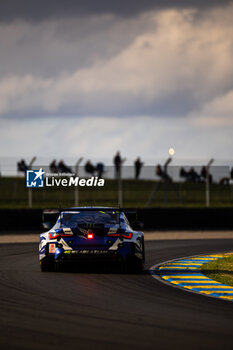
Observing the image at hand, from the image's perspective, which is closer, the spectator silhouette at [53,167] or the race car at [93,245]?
the race car at [93,245]

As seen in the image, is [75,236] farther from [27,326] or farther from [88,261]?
[27,326]

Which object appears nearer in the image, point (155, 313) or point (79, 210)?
point (155, 313)

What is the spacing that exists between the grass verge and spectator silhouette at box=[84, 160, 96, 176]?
16932 mm

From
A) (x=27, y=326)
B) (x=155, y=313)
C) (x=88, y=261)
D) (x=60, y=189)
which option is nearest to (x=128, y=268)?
(x=88, y=261)

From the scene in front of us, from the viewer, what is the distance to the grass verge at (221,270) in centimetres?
1374

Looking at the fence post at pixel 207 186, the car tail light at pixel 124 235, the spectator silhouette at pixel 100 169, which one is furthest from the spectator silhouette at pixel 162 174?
the car tail light at pixel 124 235

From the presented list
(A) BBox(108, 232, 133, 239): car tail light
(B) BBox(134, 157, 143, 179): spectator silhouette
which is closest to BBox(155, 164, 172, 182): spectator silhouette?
(B) BBox(134, 157, 143, 179): spectator silhouette

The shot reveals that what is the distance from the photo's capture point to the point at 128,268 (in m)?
14.5

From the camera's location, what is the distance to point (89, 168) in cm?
3538

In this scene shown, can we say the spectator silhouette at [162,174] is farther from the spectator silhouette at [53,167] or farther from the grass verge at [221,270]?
the grass verge at [221,270]

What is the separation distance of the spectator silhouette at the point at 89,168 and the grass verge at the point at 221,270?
16.9 m

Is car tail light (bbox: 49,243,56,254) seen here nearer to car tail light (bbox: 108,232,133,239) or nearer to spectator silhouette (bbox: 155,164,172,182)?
car tail light (bbox: 108,232,133,239)

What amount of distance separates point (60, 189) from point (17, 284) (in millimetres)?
23536

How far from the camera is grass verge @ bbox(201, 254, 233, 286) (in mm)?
13744
